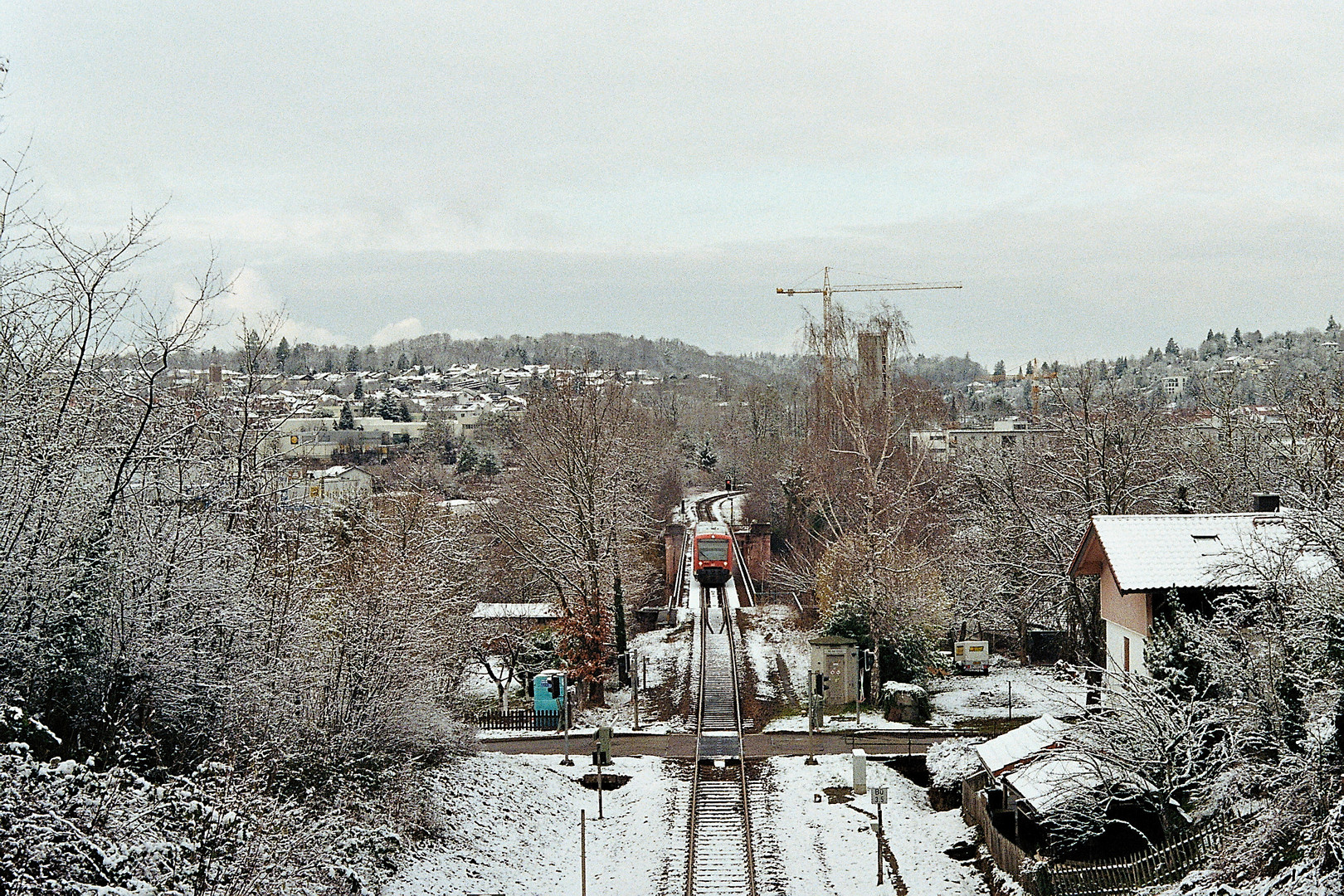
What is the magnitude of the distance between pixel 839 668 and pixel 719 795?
8712 mm

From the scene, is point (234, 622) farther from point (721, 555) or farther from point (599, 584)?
point (721, 555)

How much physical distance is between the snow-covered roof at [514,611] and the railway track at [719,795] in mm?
5067

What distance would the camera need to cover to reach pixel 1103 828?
1509cm

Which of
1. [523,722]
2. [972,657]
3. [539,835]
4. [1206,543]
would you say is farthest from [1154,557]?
[523,722]

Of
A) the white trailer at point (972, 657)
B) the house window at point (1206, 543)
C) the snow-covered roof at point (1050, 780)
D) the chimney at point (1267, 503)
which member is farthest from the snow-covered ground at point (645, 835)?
the white trailer at point (972, 657)

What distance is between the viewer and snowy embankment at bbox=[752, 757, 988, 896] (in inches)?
647

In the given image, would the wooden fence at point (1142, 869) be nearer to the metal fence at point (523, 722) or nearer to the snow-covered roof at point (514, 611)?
the metal fence at point (523, 722)

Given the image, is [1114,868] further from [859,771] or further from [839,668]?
[839,668]

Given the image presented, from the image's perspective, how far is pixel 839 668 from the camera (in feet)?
93.2

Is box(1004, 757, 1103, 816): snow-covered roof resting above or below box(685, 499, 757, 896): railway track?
above

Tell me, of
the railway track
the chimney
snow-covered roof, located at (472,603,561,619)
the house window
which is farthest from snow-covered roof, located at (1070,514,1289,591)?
snow-covered roof, located at (472,603,561,619)

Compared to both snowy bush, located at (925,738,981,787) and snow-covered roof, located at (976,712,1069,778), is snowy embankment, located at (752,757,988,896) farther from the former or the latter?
snow-covered roof, located at (976,712,1069,778)

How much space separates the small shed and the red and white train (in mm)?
17637

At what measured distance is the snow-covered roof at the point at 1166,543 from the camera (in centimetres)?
1920
